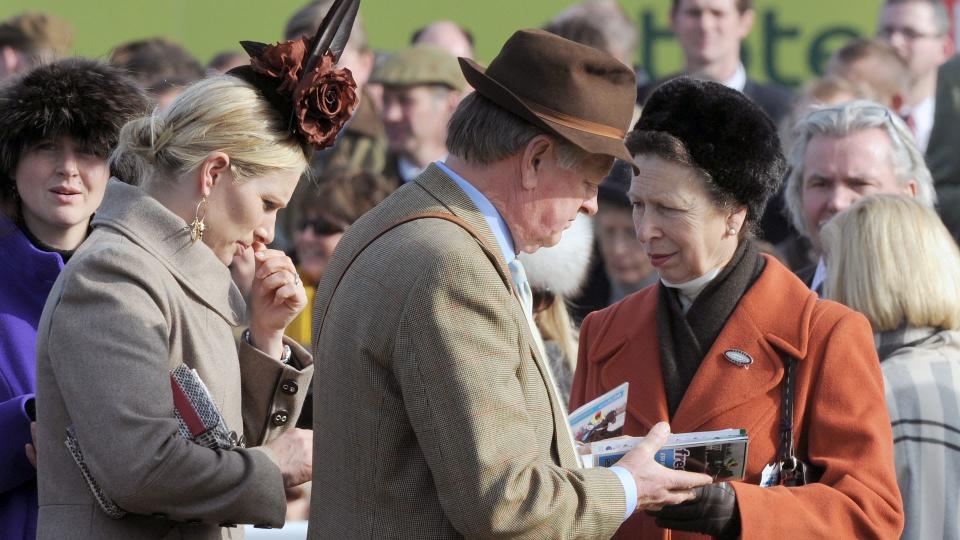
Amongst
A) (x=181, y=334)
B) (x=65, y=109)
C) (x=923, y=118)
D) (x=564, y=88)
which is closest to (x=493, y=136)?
(x=564, y=88)

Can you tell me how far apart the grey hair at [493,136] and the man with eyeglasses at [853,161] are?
253cm

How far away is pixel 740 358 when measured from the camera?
11.0 ft

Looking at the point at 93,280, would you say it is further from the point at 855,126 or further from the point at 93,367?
the point at 855,126

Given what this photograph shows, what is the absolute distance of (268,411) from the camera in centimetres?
327

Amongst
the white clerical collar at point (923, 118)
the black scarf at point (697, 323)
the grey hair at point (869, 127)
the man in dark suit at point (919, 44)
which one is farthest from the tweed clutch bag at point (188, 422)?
the white clerical collar at point (923, 118)

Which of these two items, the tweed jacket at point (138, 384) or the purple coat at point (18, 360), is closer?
the tweed jacket at point (138, 384)

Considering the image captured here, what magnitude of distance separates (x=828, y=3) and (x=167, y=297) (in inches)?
228

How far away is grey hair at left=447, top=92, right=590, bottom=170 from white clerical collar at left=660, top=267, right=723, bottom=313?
34.4 inches

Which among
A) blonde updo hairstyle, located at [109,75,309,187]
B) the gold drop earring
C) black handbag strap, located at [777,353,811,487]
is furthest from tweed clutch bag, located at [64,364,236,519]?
black handbag strap, located at [777,353,811,487]

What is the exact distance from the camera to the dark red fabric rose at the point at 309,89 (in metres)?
3.07

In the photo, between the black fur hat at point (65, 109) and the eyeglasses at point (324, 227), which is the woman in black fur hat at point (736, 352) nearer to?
the black fur hat at point (65, 109)

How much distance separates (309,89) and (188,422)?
2.48ft

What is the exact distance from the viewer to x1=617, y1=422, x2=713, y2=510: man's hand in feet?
9.05

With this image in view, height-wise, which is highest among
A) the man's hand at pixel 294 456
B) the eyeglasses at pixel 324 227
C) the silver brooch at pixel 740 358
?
the silver brooch at pixel 740 358
